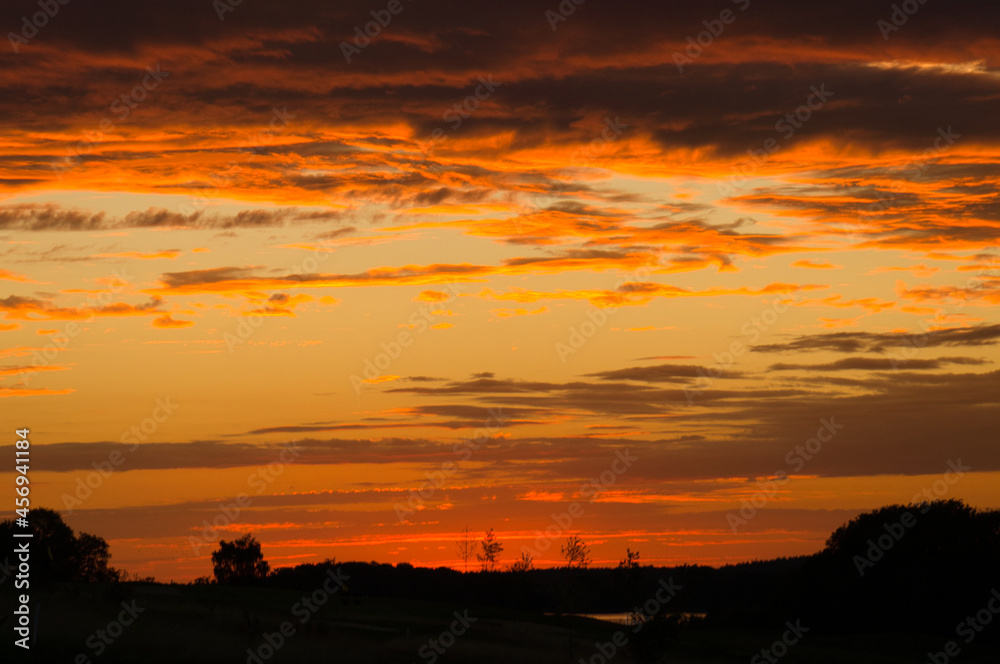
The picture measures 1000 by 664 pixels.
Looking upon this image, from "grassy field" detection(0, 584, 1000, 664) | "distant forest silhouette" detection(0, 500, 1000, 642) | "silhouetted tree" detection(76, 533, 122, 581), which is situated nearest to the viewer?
"grassy field" detection(0, 584, 1000, 664)

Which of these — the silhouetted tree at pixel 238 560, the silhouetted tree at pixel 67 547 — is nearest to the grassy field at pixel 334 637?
the silhouetted tree at pixel 67 547

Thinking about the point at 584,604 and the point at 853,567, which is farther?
the point at 853,567

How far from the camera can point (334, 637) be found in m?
42.1

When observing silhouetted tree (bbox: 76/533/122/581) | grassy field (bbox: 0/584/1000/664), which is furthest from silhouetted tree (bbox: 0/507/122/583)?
grassy field (bbox: 0/584/1000/664)

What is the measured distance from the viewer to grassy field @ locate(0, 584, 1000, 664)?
3081 cm

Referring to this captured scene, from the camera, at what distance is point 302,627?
1610 inches

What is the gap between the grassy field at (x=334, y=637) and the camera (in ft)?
101

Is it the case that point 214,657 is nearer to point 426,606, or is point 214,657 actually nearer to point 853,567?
point 426,606

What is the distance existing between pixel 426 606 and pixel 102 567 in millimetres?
61539

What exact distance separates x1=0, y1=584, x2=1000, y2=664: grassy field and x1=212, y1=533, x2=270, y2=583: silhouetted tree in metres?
77.8

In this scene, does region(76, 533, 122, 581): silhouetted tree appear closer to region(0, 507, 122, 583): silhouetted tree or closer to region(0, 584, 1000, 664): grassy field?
region(0, 507, 122, 583): silhouetted tree

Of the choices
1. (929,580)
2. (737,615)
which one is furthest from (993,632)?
(737,615)

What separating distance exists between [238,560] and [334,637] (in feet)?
382

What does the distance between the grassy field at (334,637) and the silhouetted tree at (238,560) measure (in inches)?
3064
